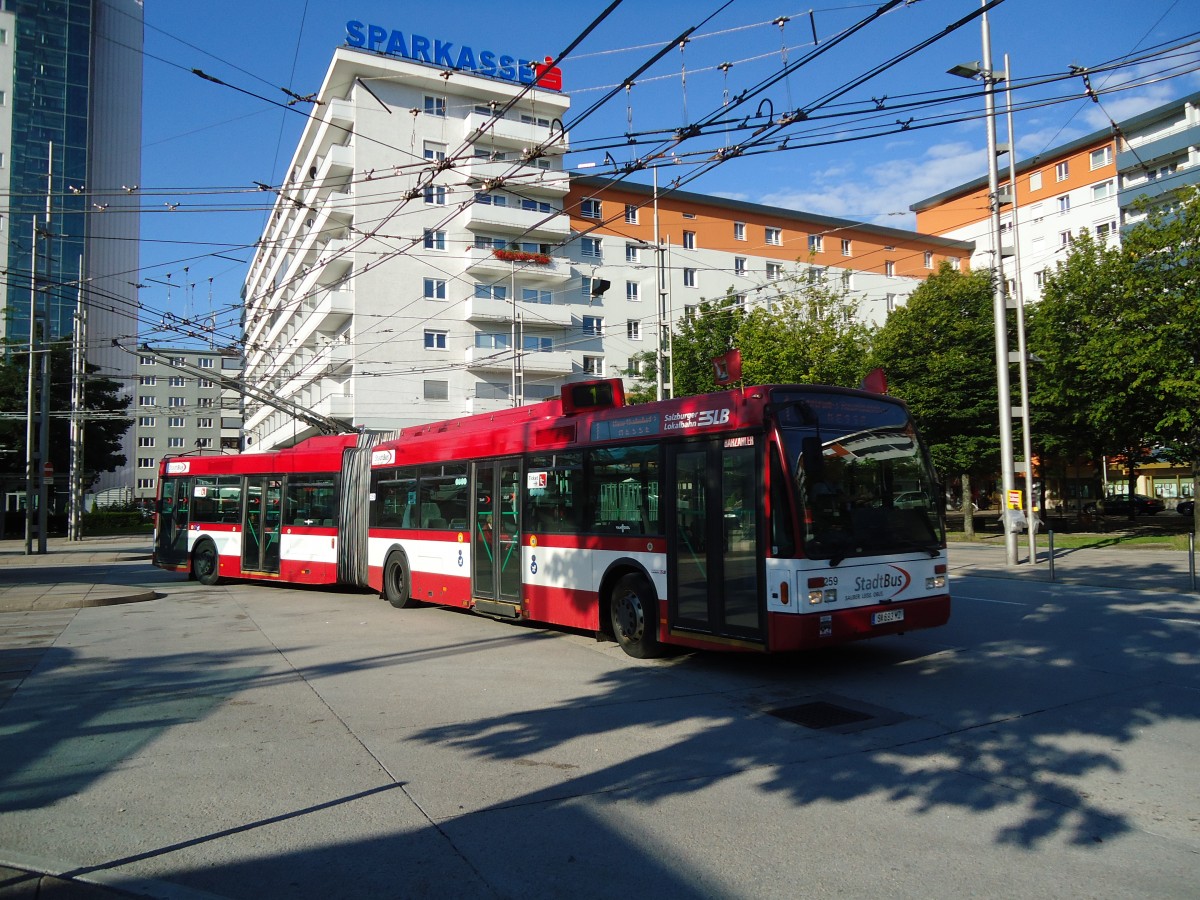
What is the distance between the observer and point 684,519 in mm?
9109

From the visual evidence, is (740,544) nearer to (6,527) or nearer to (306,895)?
(306,895)

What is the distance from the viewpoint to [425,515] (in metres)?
14.3

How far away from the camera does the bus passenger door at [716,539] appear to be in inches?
326

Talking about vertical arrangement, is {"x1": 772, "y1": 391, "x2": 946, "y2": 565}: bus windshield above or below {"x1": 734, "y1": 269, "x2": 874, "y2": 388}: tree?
below

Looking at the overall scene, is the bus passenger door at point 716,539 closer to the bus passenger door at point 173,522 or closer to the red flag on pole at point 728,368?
the red flag on pole at point 728,368

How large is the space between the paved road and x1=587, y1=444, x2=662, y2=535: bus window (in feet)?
5.12

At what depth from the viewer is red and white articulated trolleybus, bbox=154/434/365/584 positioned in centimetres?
1758

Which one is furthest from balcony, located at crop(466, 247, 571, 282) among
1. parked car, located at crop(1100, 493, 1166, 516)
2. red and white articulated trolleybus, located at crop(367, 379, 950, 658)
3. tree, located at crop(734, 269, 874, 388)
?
red and white articulated trolleybus, located at crop(367, 379, 950, 658)

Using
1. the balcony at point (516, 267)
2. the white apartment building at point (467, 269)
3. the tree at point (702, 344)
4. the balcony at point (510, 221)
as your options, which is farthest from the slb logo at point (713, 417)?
the balcony at point (510, 221)

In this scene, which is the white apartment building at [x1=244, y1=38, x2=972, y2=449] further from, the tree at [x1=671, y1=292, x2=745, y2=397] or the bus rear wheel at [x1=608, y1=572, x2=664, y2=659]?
the bus rear wheel at [x1=608, y1=572, x2=664, y2=659]

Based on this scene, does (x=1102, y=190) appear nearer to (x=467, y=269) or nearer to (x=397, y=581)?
(x=467, y=269)

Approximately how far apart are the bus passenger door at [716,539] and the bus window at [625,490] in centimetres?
32

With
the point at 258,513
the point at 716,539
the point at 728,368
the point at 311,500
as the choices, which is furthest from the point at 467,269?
the point at 716,539

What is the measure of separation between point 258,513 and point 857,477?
14822mm
